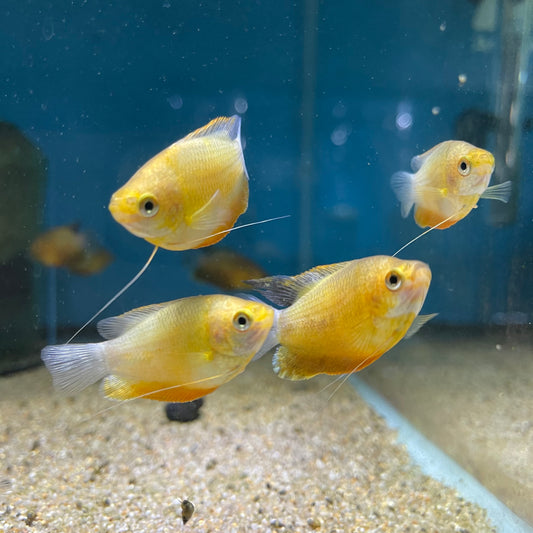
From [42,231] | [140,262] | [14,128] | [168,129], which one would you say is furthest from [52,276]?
[168,129]

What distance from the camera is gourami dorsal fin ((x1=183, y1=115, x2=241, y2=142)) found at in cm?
115

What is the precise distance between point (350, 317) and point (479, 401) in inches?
83.8

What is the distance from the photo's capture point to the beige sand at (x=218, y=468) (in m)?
2.03

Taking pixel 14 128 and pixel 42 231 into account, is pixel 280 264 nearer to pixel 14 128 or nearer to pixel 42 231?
pixel 42 231

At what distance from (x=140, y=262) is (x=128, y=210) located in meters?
2.26

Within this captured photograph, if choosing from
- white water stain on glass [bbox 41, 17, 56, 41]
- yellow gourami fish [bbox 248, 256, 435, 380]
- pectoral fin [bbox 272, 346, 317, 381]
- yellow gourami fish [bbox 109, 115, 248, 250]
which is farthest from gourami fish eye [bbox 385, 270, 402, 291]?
white water stain on glass [bbox 41, 17, 56, 41]

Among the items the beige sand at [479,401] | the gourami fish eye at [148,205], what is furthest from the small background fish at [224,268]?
the gourami fish eye at [148,205]

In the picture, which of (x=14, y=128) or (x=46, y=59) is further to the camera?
(x=14, y=128)

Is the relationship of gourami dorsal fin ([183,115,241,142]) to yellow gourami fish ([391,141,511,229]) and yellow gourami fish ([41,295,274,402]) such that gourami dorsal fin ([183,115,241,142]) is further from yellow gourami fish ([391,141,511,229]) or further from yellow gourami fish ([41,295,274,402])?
yellow gourami fish ([391,141,511,229])

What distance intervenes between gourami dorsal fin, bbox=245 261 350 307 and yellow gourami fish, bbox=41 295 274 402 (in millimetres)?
59

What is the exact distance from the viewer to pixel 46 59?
2.99 metres

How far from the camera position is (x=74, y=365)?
113 cm

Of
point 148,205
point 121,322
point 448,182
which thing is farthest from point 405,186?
point 121,322

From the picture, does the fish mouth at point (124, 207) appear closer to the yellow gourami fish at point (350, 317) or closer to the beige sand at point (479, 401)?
the yellow gourami fish at point (350, 317)
